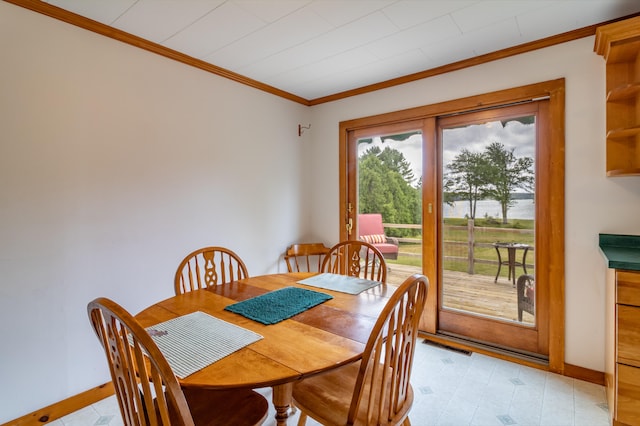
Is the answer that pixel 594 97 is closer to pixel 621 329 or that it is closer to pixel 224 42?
pixel 621 329

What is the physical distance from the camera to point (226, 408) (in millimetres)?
1252

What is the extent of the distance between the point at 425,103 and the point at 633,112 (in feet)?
4.48

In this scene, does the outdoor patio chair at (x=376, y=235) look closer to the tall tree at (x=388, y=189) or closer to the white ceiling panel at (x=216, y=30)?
the tall tree at (x=388, y=189)

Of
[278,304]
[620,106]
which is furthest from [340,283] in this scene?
[620,106]

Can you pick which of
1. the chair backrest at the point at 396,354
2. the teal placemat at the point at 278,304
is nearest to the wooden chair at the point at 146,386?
the teal placemat at the point at 278,304

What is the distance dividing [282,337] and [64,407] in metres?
1.70

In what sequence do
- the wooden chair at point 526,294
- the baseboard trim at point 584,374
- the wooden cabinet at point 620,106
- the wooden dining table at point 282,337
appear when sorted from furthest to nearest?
the wooden chair at point 526,294 → the baseboard trim at point 584,374 → the wooden cabinet at point 620,106 → the wooden dining table at point 282,337

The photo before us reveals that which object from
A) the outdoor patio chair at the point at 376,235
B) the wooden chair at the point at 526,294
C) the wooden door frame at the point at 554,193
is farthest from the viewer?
the outdoor patio chair at the point at 376,235

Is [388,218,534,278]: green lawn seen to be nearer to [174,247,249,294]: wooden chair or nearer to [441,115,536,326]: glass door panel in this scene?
[441,115,536,326]: glass door panel

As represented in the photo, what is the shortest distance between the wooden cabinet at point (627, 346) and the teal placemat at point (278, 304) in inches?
56.1

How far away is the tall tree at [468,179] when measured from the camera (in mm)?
2670

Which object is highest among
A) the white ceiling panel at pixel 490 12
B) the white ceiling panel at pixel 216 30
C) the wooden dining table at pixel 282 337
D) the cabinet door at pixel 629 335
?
the white ceiling panel at pixel 216 30

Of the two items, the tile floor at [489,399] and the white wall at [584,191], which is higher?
the white wall at [584,191]

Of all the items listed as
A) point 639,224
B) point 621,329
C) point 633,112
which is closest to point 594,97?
point 633,112
